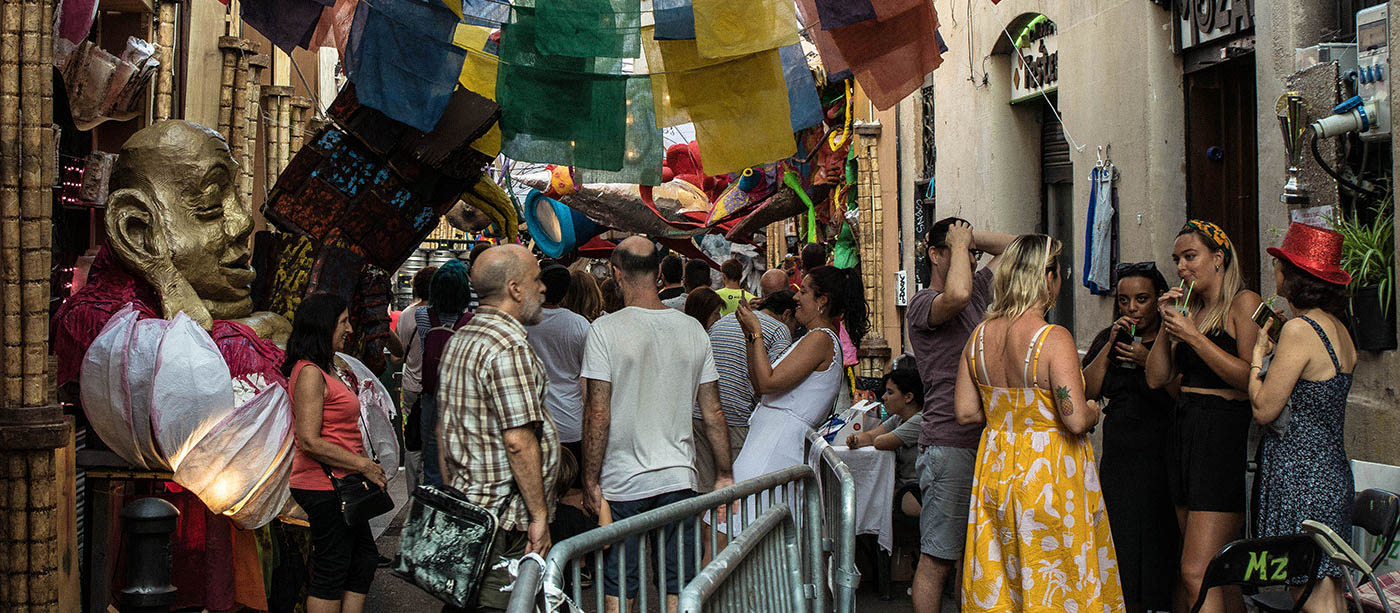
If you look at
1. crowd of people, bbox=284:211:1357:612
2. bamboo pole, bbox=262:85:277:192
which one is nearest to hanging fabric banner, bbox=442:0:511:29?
crowd of people, bbox=284:211:1357:612

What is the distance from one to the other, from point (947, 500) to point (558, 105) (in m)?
2.66

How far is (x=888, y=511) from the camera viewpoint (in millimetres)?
7180

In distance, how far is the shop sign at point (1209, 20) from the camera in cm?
753

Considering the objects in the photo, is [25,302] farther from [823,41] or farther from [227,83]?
[227,83]

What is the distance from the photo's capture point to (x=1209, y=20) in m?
7.88

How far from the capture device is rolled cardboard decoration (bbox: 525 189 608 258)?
14938 millimetres

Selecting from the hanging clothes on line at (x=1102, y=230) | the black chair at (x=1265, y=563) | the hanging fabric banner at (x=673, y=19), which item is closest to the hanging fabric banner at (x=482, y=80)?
the hanging fabric banner at (x=673, y=19)

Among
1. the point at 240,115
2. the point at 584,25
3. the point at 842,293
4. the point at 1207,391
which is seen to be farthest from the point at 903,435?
the point at 240,115

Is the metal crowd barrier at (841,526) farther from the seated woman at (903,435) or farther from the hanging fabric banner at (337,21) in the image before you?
the hanging fabric banner at (337,21)

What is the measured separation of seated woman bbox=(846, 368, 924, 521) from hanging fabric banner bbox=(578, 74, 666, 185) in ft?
5.96

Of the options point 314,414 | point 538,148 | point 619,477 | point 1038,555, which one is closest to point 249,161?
point 538,148

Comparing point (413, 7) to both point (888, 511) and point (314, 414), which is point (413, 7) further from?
point (888, 511)

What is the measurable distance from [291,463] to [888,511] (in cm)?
319

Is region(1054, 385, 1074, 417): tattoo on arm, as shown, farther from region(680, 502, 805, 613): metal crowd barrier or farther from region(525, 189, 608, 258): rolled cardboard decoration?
region(525, 189, 608, 258): rolled cardboard decoration
